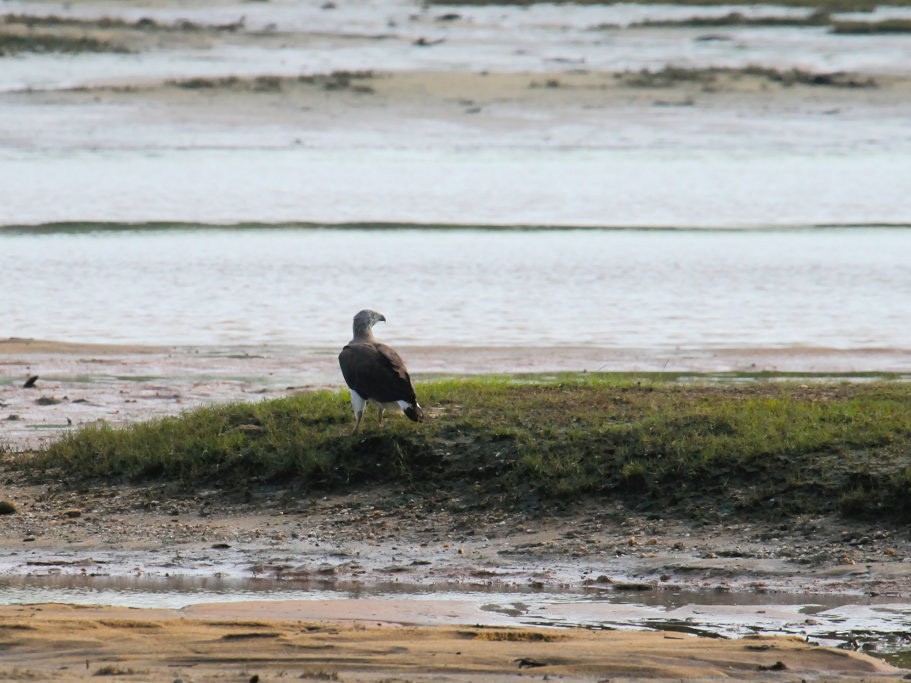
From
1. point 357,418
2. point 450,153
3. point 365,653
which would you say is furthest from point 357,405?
point 450,153

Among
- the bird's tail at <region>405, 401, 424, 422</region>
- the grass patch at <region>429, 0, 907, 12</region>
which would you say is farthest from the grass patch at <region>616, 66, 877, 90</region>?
the bird's tail at <region>405, 401, 424, 422</region>

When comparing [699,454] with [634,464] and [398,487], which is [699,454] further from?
[398,487]

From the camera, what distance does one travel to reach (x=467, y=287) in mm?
19703

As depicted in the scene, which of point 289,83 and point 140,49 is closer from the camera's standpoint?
point 289,83

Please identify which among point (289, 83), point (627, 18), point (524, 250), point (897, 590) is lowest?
point (897, 590)

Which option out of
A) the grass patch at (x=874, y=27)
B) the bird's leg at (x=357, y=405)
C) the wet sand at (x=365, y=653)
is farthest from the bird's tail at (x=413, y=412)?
the grass patch at (x=874, y=27)

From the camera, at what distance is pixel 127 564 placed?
8609 millimetres

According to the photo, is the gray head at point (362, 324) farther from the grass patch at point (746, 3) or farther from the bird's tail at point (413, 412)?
the grass patch at point (746, 3)

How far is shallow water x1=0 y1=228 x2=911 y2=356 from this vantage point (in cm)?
1656

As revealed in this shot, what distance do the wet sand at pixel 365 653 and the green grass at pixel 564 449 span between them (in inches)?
91.7

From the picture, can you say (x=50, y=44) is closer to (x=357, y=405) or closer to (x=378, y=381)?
(x=357, y=405)

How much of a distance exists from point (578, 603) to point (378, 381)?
2.65 metres

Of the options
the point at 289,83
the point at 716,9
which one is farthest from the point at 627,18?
the point at 289,83

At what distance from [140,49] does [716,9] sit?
26106 millimetres
